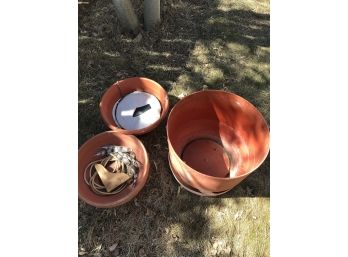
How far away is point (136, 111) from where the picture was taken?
324cm

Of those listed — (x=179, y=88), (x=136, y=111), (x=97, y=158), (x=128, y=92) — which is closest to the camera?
(x=97, y=158)

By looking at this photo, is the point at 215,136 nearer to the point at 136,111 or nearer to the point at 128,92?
the point at 136,111

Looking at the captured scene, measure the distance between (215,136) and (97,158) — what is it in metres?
1.14

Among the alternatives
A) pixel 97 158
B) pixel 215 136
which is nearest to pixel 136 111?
pixel 97 158

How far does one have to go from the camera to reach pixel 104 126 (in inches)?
131

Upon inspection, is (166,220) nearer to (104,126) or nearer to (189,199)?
(189,199)

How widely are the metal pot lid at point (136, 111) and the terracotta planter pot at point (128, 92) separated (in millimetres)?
43

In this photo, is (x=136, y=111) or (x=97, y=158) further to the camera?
(x=136, y=111)

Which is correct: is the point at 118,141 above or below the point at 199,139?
above

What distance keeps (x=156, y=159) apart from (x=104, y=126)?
63 cm

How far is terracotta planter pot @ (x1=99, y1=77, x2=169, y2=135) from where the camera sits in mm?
3076

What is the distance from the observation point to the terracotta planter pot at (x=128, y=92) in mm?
3076

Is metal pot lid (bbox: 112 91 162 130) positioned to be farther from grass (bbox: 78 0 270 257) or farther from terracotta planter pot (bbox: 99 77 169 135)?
grass (bbox: 78 0 270 257)

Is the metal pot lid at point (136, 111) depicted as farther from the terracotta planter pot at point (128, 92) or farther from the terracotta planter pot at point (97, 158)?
the terracotta planter pot at point (97, 158)
